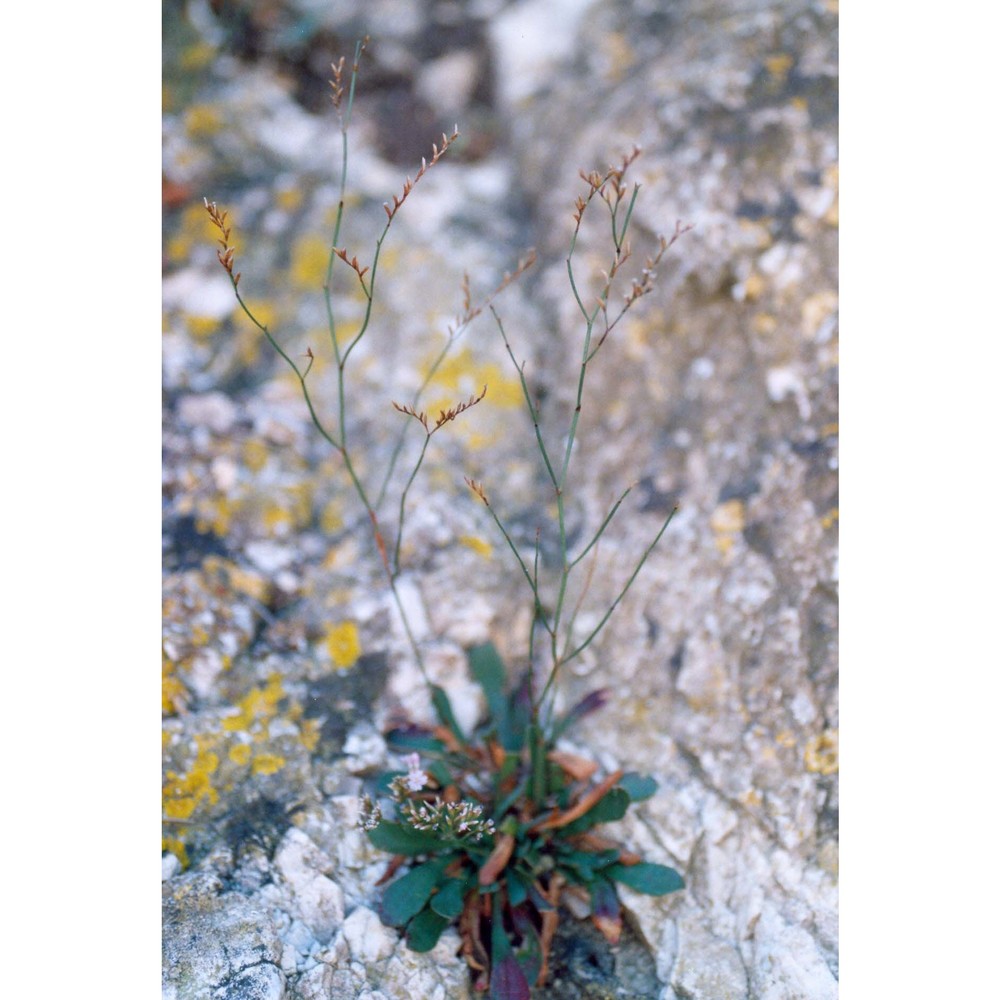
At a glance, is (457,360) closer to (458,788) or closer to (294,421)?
(294,421)

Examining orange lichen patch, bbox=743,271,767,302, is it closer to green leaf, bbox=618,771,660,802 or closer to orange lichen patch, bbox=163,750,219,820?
green leaf, bbox=618,771,660,802

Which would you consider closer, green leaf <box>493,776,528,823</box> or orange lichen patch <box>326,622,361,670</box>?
green leaf <box>493,776,528,823</box>

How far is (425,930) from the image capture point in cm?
154

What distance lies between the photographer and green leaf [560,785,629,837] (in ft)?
5.31

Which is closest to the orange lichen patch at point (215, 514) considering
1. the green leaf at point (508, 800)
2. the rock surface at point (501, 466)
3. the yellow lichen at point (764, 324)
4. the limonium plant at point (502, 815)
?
the rock surface at point (501, 466)

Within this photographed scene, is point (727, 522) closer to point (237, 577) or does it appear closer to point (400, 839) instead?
point (400, 839)

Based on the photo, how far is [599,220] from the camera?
2434 millimetres

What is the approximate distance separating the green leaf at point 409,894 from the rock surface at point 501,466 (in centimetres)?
6

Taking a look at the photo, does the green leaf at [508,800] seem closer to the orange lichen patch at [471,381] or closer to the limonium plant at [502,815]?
the limonium plant at [502,815]

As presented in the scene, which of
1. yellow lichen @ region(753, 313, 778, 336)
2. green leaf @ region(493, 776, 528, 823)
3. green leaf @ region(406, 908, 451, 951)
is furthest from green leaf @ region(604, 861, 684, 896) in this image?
yellow lichen @ region(753, 313, 778, 336)

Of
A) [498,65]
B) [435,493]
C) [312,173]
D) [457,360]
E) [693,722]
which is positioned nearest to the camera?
[693,722]

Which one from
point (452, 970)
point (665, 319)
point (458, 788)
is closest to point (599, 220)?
point (665, 319)

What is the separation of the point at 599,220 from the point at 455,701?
1.41m

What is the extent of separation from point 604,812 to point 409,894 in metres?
0.40
